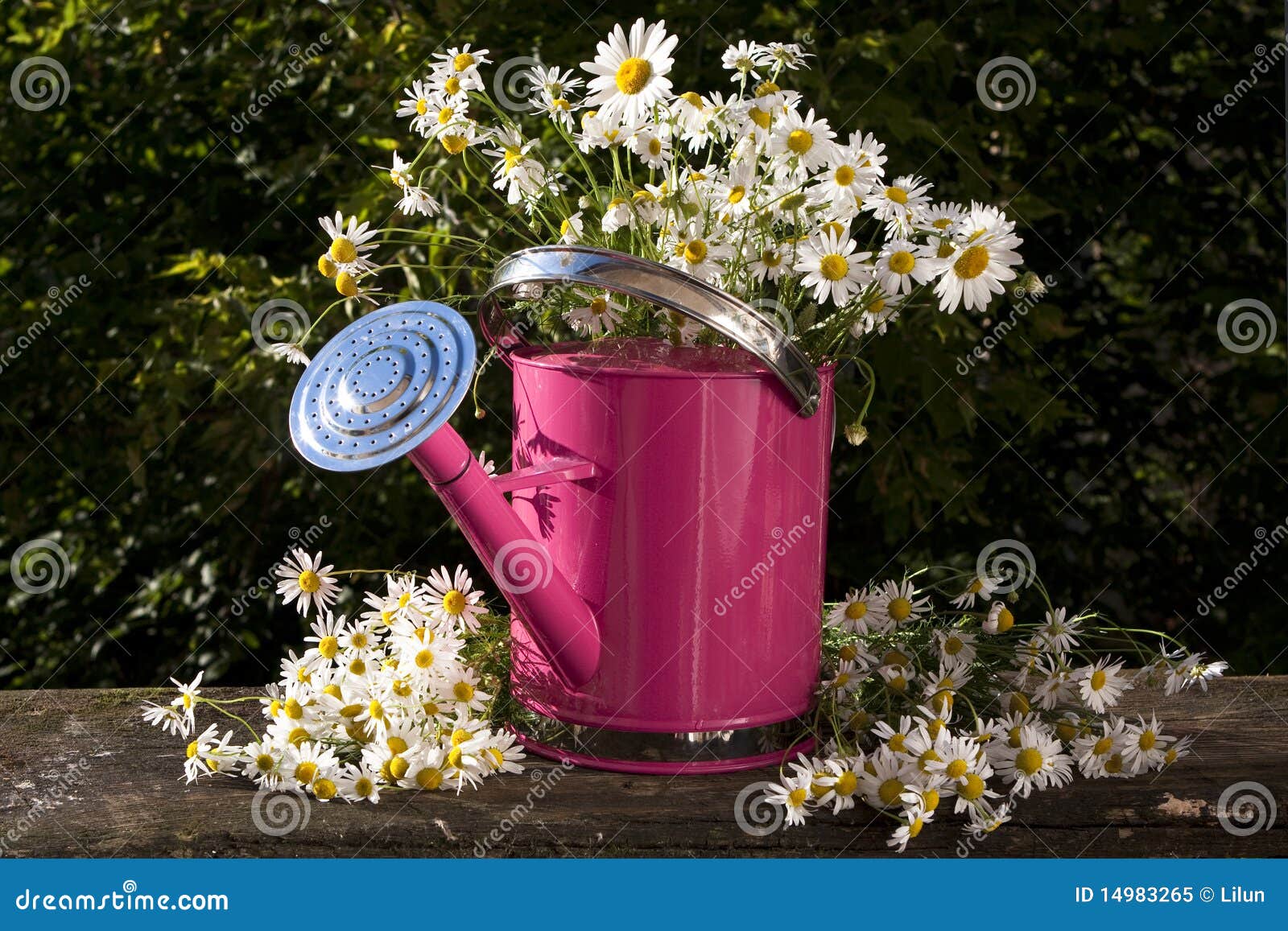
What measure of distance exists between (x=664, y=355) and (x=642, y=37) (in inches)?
8.7

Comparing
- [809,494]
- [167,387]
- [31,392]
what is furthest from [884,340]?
[31,392]

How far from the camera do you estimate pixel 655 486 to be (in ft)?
3.01

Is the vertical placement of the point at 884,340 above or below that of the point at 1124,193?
below

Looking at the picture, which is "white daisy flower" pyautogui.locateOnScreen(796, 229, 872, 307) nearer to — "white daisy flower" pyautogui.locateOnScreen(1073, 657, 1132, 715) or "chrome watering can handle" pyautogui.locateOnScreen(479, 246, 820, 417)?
Result: "chrome watering can handle" pyautogui.locateOnScreen(479, 246, 820, 417)

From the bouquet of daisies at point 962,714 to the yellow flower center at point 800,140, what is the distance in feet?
1.17

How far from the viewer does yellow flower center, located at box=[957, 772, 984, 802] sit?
866mm

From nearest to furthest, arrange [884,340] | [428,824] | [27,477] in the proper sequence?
[428,824] < [884,340] < [27,477]

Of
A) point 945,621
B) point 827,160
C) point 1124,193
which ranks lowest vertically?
point 945,621

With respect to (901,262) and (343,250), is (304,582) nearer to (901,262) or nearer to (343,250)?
(343,250)

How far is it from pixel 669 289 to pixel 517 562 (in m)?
Answer: 0.21

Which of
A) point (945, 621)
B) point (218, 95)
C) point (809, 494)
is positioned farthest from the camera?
point (218, 95)

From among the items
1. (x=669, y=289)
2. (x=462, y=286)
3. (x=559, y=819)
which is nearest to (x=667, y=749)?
(x=559, y=819)

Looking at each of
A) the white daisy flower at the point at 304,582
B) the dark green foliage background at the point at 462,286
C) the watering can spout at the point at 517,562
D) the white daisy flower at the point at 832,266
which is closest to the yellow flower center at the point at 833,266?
the white daisy flower at the point at 832,266

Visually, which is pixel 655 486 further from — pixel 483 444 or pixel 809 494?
pixel 483 444
